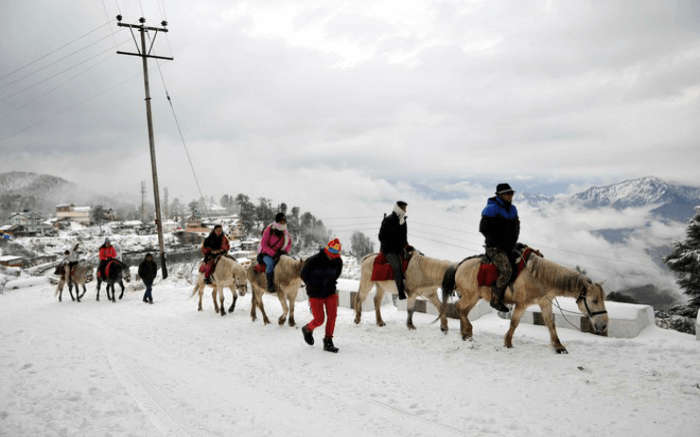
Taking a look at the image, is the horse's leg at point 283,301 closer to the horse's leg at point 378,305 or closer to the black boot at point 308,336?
the black boot at point 308,336

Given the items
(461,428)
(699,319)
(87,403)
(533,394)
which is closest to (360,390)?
(461,428)

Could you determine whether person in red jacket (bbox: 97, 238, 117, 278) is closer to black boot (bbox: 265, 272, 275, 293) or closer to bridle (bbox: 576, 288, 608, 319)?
black boot (bbox: 265, 272, 275, 293)

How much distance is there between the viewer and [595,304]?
565cm

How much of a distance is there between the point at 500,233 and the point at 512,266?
0.60 metres

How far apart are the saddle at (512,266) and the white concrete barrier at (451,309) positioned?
73.0 inches

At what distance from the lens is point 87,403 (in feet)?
13.9

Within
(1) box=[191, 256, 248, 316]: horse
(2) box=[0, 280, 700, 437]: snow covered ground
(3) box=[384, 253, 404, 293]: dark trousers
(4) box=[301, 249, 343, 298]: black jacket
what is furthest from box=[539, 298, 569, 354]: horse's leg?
(1) box=[191, 256, 248, 316]: horse

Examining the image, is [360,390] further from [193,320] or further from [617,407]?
[193,320]

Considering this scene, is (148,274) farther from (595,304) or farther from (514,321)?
(595,304)

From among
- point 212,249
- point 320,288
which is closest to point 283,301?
point 320,288

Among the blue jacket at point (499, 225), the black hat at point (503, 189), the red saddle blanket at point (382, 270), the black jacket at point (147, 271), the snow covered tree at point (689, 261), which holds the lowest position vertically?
the snow covered tree at point (689, 261)

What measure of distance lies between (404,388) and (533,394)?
62.9 inches

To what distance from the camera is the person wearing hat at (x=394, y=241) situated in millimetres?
7402

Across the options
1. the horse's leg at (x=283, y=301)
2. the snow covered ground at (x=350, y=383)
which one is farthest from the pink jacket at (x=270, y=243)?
the snow covered ground at (x=350, y=383)
